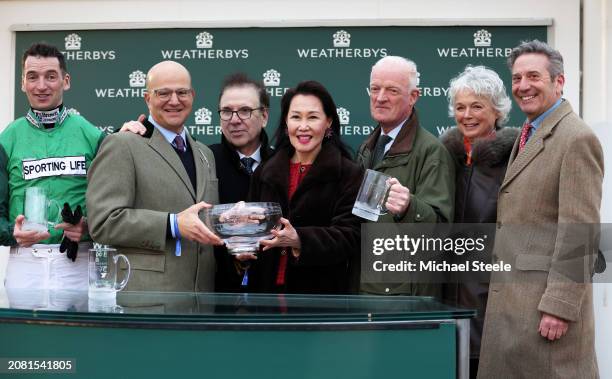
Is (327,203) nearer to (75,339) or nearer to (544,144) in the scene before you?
(544,144)

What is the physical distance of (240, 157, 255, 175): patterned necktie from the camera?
447 cm

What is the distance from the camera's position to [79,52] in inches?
231

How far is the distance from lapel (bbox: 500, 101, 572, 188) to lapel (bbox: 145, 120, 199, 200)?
4.69 ft

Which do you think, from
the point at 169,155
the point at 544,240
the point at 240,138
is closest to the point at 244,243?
the point at 169,155

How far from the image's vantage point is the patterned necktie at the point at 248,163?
14.7 ft

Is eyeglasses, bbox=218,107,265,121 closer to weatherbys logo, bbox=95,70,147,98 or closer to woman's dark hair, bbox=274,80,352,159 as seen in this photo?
woman's dark hair, bbox=274,80,352,159

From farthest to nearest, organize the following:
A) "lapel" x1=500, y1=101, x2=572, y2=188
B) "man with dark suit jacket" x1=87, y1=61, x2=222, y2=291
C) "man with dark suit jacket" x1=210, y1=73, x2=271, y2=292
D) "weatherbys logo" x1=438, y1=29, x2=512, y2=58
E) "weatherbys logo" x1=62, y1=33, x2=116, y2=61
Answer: "weatherbys logo" x1=62, y1=33, x2=116, y2=61 → "weatherbys logo" x1=438, y1=29, x2=512, y2=58 → "man with dark suit jacket" x1=210, y1=73, x2=271, y2=292 → "man with dark suit jacket" x1=87, y1=61, x2=222, y2=291 → "lapel" x1=500, y1=101, x2=572, y2=188

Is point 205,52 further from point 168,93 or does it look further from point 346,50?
point 168,93

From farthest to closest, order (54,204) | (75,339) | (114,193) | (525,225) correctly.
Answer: (54,204)
(114,193)
(525,225)
(75,339)

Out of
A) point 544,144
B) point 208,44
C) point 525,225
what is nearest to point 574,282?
point 525,225

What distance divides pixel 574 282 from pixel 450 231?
764mm

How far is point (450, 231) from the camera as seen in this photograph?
400 cm

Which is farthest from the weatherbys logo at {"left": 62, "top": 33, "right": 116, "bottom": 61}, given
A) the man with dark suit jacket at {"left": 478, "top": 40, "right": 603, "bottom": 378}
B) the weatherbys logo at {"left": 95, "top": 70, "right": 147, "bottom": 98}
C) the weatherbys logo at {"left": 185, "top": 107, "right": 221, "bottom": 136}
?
the man with dark suit jacket at {"left": 478, "top": 40, "right": 603, "bottom": 378}

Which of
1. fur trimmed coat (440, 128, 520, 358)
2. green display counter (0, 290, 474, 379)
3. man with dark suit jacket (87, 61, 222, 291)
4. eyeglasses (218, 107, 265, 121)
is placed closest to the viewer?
green display counter (0, 290, 474, 379)
